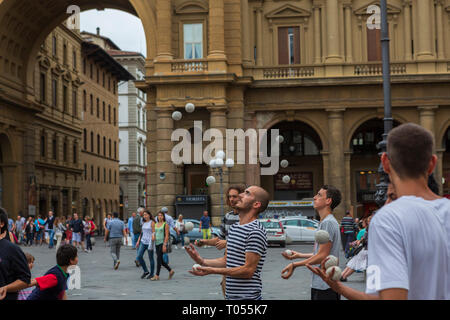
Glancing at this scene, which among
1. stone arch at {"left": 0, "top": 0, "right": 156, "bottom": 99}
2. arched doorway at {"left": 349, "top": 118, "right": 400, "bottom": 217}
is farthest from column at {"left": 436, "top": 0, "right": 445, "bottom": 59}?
stone arch at {"left": 0, "top": 0, "right": 156, "bottom": 99}

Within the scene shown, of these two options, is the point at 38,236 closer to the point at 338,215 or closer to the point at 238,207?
the point at 338,215

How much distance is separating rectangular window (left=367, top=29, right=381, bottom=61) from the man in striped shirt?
115 ft

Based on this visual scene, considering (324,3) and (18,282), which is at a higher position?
(324,3)

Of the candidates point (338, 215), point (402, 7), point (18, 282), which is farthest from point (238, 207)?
point (402, 7)

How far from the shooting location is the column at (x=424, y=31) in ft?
129

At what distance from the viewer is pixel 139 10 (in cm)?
4066

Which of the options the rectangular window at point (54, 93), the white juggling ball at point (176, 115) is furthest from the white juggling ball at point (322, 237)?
the rectangular window at point (54, 93)

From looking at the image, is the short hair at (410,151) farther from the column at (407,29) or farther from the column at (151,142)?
the column at (407,29)

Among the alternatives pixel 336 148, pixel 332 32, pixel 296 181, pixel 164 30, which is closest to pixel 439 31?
pixel 332 32

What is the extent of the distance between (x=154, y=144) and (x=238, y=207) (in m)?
34.3

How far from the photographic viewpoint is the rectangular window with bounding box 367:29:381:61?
40.6 m

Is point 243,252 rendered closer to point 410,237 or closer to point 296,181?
point 410,237

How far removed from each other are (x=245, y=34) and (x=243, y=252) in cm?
3512

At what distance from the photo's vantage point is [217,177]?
38.9m
